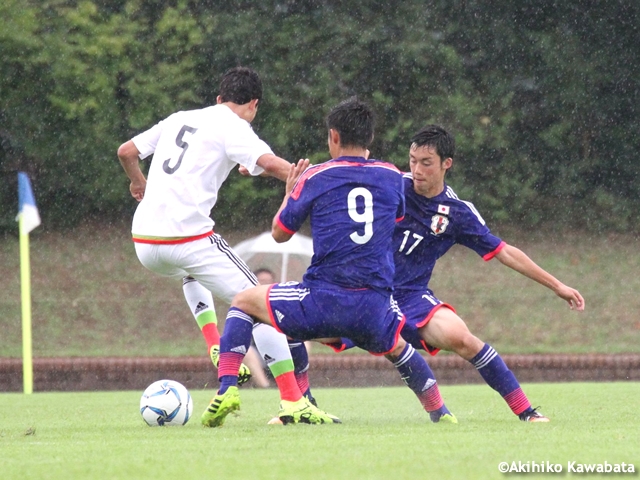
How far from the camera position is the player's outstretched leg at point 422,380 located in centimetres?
662

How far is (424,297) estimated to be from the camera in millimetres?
6754

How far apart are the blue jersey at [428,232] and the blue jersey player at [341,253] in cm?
77

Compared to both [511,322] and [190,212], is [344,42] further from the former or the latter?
[190,212]

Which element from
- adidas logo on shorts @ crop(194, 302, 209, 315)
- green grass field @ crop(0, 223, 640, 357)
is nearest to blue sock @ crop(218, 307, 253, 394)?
adidas logo on shorts @ crop(194, 302, 209, 315)

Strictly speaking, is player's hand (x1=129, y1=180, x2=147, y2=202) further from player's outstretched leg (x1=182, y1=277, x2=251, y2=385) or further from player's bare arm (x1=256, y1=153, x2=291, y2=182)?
player's bare arm (x1=256, y1=153, x2=291, y2=182)

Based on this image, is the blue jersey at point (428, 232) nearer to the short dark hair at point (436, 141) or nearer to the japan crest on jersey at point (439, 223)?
the japan crest on jersey at point (439, 223)

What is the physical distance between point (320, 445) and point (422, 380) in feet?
5.70

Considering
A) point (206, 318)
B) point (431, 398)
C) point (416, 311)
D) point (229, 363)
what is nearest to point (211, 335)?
point (206, 318)

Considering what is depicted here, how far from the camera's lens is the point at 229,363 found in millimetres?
6105

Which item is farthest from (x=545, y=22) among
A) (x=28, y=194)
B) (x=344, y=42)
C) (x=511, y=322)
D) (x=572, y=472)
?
(x=572, y=472)


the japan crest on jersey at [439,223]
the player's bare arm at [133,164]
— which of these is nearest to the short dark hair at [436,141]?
the japan crest on jersey at [439,223]

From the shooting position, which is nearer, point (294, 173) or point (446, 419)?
point (294, 173)

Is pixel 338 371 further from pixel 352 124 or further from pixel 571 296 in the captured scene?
pixel 352 124

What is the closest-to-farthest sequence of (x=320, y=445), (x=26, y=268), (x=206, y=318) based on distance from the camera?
(x=320, y=445), (x=206, y=318), (x=26, y=268)
